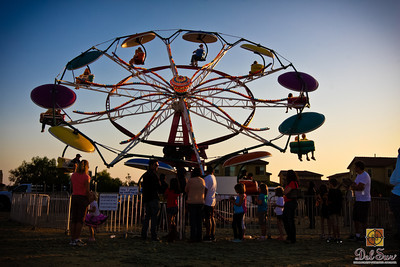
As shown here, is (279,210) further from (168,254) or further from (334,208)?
(168,254)

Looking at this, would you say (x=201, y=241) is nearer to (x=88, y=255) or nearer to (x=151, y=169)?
(x=151, y=169)

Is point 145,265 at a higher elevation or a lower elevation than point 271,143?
lower

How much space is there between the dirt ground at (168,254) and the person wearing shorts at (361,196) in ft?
2.31

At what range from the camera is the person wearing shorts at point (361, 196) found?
9461 mm

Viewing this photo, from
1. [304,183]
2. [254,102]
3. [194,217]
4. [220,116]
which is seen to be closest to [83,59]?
[220,116]

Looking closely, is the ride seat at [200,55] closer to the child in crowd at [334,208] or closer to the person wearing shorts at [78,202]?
the child in crowd at [334,208]

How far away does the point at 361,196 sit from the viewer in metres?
9.60

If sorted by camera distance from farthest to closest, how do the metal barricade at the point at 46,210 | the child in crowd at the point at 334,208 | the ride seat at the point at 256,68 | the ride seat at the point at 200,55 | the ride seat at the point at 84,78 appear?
the ride seat at the point at 200,55 → the ride seat at the point at 256,68 → the ride seat at the point at 84,78 → the metal barricade at the point at 46,210 → the child in crowd at the point at 334,208

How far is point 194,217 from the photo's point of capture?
9133 millimetres

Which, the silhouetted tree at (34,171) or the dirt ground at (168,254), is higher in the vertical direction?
the silhouetted tree at (34,171)

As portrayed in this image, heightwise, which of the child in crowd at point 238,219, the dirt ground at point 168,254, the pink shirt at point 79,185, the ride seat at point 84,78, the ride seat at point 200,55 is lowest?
the dirt ground at point 168,254

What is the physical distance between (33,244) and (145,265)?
11.4 ft

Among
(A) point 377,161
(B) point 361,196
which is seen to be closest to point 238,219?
(B) point 361,196

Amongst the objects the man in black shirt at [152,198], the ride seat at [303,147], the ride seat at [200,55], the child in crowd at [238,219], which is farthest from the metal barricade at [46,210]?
the ride seat at [200,55]
